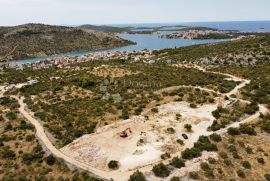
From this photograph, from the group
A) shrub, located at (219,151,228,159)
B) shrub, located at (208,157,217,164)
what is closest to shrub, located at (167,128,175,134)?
shrub, located at (219,151,228,159)

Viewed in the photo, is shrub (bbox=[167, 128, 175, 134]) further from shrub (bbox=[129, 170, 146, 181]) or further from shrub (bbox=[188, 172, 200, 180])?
shrub (bbox=[129, 170, 146, 181])

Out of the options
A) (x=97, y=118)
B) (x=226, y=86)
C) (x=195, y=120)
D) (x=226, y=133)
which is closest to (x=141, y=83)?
(x=226, y=86)

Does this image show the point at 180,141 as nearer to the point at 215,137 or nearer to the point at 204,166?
the point at 215,137

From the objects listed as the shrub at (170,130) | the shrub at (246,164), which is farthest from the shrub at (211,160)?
the shrub at (170,130)

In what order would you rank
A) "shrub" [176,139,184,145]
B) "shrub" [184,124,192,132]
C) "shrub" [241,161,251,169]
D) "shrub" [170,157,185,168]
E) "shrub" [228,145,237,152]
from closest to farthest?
"shrub" [170,157,185,168]
"shrub" [241,161,251,169]
"shrub" [228,145,237,152]
"shrub" [176,139,184,145]
"shrub" [184,124,192,132]

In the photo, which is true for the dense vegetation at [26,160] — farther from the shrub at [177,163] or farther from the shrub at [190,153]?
the shrub at [190,153]

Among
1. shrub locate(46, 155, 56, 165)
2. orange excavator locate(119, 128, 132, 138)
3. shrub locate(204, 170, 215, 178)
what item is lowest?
shrub locate(46, 155, 56, 165)

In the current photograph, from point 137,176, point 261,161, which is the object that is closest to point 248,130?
point 261,161

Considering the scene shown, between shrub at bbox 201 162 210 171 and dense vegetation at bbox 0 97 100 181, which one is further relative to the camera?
dense vegetation at bbox 0 97 100 181
